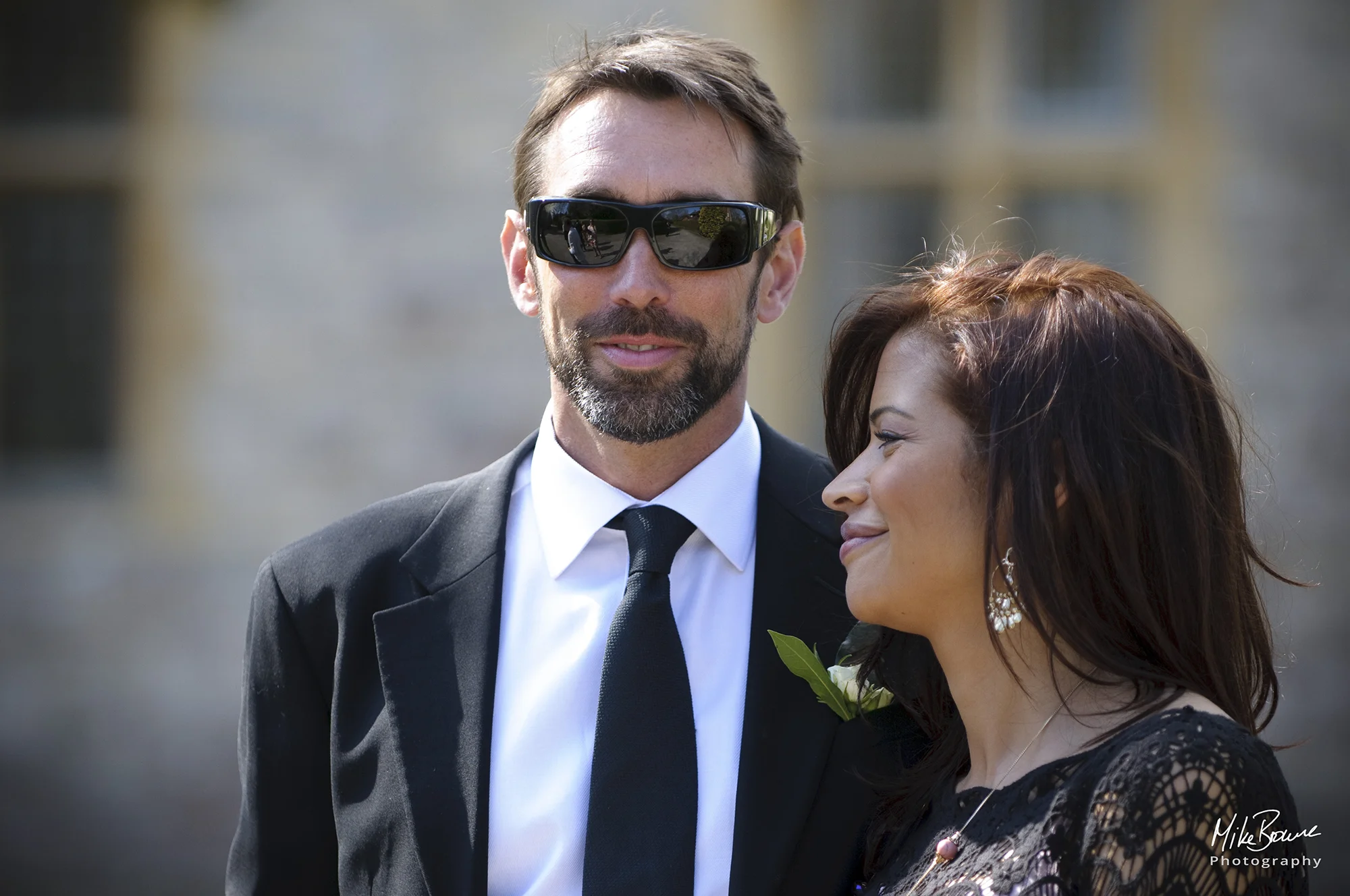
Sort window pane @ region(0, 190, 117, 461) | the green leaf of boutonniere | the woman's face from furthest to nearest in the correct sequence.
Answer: window pane @ region(0, 190, 117, 461)
the green leaf of boutonniere
the woman's face

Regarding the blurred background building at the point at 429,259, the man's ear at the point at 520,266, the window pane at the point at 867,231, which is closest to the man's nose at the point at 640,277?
the man's ear at the point at 520,266

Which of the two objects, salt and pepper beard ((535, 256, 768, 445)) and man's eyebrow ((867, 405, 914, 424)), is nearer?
man's eyebrow ((867, 405, 914, 424))

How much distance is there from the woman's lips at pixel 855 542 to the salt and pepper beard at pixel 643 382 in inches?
20.2

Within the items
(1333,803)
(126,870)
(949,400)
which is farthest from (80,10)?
(1333,803)

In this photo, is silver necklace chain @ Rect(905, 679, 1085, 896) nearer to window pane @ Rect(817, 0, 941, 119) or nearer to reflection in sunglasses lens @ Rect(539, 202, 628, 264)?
reflection in sunglasses lens @ Rect(539, 202, 628, 264)

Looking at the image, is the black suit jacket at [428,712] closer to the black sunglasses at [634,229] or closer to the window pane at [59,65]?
the black sunglasses at [634,229]

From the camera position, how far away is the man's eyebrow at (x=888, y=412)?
2.19 meters

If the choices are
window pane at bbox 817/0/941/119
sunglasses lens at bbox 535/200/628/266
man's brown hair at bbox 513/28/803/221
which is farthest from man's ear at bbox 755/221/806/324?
window pane at bbox 817/0/941/119

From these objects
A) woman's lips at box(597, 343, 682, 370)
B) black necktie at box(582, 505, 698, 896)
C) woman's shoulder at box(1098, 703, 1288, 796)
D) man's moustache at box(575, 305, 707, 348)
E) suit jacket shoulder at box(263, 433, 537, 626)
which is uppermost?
man's moustache at box(575, 305, 707, 348)

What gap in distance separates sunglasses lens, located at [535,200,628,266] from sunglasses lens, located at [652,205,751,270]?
0.08 meters

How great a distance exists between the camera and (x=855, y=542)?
2234mm

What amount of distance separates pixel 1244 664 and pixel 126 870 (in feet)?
15.5

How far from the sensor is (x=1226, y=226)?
5.64 m

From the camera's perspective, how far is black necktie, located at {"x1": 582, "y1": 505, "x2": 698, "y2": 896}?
222 cm
